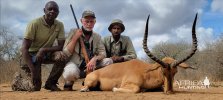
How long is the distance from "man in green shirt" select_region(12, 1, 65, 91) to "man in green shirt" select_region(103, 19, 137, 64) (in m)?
1.19

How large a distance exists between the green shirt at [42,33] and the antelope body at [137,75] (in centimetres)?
118

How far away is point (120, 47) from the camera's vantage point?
1015 cm

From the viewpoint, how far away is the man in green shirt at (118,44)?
9.97m

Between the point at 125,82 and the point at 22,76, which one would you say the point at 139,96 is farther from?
the point at 22,76

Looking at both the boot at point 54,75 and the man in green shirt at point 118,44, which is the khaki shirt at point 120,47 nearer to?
the man in green shirt at point 118,44

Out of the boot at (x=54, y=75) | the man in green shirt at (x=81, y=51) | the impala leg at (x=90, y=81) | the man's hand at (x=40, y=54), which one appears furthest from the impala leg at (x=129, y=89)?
the man's hand at (x=40, y=54)

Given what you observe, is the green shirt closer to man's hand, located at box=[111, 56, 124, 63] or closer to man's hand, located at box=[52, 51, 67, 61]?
man's hand, located at box=[52, 51, 67, 61]

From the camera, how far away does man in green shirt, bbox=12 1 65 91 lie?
30.0 feet

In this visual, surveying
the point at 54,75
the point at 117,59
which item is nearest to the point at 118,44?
the point at 117,59

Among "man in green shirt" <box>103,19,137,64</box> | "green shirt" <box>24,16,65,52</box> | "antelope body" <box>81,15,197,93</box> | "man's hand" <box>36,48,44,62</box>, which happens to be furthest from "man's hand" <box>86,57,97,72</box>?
"man's hand" <box>36,48,44,62</box>

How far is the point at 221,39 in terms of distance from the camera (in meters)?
20.2

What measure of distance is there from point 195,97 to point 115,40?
10.0 ft

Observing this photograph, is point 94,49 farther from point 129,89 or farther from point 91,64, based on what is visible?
point 129,89

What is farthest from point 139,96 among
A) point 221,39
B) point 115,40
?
point 221,39
